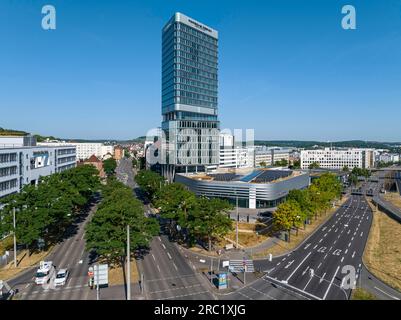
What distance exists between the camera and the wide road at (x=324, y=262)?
137 feet

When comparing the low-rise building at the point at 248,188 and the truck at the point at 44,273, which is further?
the low-rise building at the point at 248,188

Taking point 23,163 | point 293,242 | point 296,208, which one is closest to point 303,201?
point 296,208

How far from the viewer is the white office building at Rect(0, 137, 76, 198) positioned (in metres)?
70.7

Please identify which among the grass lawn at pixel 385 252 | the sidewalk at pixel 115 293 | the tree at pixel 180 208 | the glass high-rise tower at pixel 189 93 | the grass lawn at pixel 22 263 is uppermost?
the glass high-rise tower at pixel 189 93

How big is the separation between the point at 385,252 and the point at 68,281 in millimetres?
51536

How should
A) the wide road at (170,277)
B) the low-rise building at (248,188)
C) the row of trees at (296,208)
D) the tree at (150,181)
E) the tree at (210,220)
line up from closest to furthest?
1. the wide road at (170,277)
2. the tree at (210,220)
3. the row of trees at (296,208)
4. the low-rise building at (248,188)
5. the tree at (150,181)

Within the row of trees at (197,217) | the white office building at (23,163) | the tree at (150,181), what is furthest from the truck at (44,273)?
the tree at (150,181)

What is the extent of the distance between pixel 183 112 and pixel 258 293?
321 ft

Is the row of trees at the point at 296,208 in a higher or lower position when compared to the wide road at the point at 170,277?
higher

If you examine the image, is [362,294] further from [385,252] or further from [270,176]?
[270,176]

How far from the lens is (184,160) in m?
132

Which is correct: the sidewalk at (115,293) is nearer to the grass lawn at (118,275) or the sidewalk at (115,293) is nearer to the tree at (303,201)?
the grass lawn at (118,275)

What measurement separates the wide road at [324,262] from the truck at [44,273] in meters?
29.1

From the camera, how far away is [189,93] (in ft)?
431
